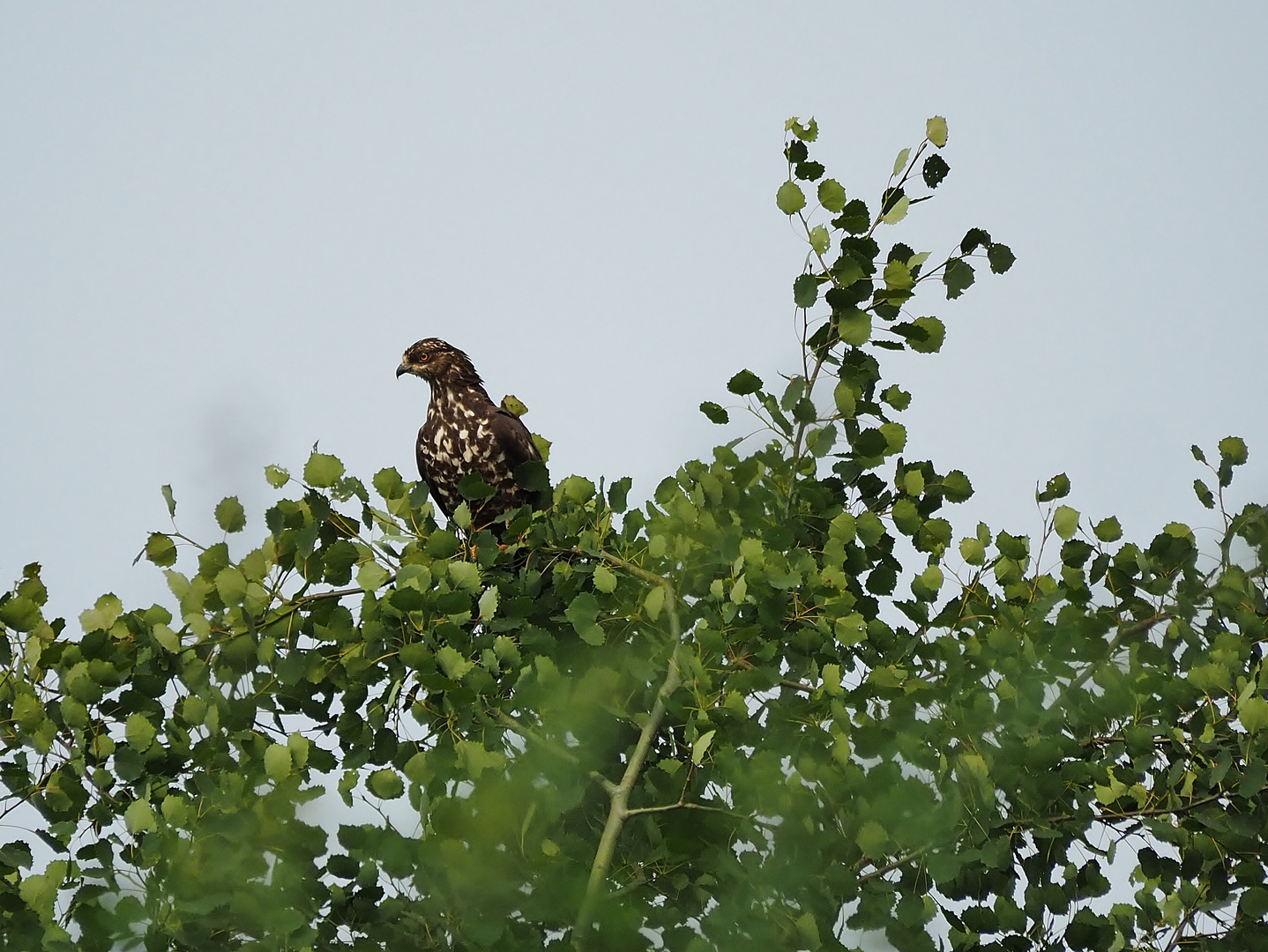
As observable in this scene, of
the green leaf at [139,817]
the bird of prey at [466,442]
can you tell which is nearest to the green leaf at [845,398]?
the green leaf at [139,817]

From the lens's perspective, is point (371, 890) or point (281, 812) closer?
point (281, 812)

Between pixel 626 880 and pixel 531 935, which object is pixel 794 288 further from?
pixel 531 935

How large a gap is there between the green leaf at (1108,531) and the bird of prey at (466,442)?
125 inches

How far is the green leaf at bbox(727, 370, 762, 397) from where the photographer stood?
4578mm

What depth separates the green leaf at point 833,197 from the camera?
14.9 feet

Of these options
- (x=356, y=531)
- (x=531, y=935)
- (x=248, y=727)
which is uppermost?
(x=356, y=531)

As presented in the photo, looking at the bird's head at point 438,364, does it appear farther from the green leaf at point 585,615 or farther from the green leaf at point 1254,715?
the green leaf at point 1254,715

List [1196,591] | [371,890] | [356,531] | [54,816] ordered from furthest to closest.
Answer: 1. [1196,591]
2. [356,531]
3. [54,816]
4. [371,890]

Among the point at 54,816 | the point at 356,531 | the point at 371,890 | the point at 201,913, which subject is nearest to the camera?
the point at 201,913

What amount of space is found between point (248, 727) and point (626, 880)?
1284 millimetres

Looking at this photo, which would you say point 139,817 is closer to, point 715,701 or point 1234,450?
point 715,701

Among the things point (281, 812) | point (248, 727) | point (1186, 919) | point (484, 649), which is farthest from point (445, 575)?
point (1186, 919)

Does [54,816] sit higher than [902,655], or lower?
lower

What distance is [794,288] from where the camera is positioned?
4484 millimetres
